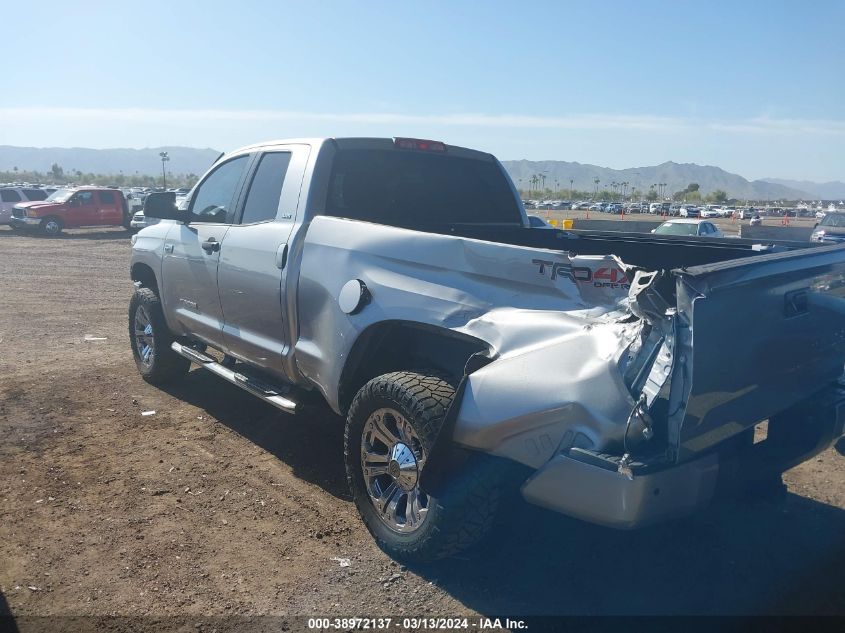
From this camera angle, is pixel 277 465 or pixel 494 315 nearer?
pixel 494 315

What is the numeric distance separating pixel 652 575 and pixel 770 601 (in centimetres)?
54

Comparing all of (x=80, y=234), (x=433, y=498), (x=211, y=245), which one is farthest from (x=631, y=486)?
(x=80, y=234)

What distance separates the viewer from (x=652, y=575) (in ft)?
11.9

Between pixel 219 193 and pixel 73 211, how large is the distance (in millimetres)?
25778

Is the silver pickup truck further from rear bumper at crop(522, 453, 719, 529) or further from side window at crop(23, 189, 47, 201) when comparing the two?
side window at crop(23, 189, 47, 201)

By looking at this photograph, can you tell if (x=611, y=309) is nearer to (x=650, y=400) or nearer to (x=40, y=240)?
(x=650, y=400)

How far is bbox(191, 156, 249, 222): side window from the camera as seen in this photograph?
5504 millimetres

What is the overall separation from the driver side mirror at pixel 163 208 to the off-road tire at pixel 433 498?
3.03m

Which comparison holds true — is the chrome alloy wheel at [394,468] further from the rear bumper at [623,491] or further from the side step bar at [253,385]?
the side step bar at [253,385]

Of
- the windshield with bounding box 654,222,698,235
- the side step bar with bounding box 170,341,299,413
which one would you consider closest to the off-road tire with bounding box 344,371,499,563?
the side step bar with bounding box 170,341,299,413

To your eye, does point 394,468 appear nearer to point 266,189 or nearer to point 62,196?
point 266,189

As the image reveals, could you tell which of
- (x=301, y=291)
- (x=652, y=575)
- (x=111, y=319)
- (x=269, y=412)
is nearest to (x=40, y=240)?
(x=111, y=319)

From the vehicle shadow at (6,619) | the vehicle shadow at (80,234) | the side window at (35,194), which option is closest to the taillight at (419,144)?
the vehicle shadow at (6,619)

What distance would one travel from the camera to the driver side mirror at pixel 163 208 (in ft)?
19.1
